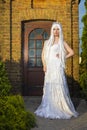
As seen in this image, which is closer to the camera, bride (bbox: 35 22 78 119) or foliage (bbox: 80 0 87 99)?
bride (bbox: 35 22 78 119)

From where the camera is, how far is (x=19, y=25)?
43.5ft

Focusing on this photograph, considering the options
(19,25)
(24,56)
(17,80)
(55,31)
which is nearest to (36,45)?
(24,56)

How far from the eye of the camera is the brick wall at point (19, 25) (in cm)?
1317

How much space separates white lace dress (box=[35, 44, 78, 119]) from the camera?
9789 mm

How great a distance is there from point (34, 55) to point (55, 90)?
3843 mm

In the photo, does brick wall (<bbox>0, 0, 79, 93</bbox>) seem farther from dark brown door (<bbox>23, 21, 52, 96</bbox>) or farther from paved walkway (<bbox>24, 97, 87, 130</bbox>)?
paved walkway (<bbox>24, 97, 87, 130</bbox>)

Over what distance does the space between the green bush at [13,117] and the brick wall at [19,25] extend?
28.9 feet

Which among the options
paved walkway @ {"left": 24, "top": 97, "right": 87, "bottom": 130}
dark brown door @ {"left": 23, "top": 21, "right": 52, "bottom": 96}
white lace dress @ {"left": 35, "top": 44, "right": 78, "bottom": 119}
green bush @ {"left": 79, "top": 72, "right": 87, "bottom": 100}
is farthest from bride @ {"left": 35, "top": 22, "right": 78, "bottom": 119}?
dark brown door @ {"left": 23, "top": 21, "right": 52, "bottom": 96}

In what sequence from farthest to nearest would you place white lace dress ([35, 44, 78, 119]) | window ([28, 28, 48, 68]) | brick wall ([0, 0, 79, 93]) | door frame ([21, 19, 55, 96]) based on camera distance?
window ([28, 28, 48, 68]), door frame ([21, 19, 55, 96]), brick wall ([0, 0, 79, 93]), white lace dress ([35, 44, 78, 119])

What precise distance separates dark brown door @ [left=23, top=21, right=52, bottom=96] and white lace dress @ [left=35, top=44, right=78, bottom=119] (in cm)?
340

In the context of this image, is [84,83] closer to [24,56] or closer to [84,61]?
[84,61]

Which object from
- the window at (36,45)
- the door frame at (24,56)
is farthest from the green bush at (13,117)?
the window at (36,45)

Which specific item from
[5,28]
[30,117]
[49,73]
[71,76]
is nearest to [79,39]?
[71,76]

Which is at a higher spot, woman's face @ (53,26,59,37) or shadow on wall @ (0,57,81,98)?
woman's face @ (53,26,59,37)
